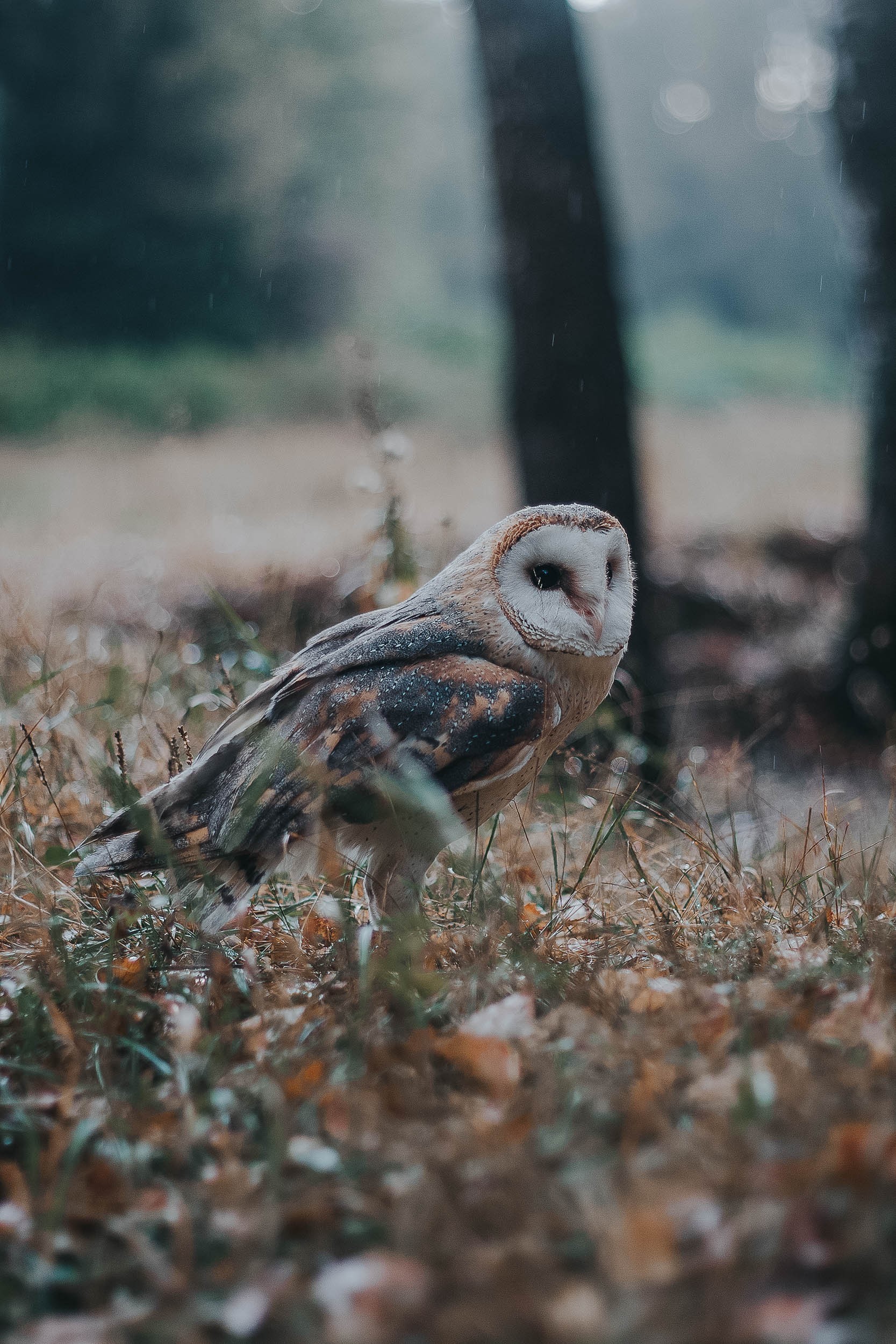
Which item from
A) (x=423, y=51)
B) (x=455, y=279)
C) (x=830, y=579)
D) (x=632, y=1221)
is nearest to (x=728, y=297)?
(x=455, y=279)

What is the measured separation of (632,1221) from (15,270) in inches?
757

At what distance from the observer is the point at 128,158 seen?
56.5 feet

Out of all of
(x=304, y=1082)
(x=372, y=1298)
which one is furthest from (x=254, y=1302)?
(x=304, y=1082)

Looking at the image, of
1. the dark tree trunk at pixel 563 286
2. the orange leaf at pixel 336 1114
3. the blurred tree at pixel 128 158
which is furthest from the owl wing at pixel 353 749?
the blurred tree at pixel 128 158

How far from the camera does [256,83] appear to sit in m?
18.1

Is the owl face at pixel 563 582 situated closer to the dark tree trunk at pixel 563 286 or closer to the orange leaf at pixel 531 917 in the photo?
the orange leaf at pixel 531 917

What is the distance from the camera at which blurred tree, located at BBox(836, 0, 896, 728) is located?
19.4 ft

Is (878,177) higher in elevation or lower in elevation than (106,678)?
higher

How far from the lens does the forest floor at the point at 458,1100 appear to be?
51.9 inches

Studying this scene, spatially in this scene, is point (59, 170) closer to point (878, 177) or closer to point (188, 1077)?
point (878, 177)

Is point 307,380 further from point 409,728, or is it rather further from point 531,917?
point 409,728

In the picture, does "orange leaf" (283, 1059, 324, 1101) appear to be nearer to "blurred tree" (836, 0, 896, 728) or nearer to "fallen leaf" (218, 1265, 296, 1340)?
"fallen leaf" (218, 1265, 296, 1340)

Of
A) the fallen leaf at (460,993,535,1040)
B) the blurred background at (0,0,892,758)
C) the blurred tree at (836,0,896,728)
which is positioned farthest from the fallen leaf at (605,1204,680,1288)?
the blurred tree at (836,0,896,728)

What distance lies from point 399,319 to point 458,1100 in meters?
24.0
